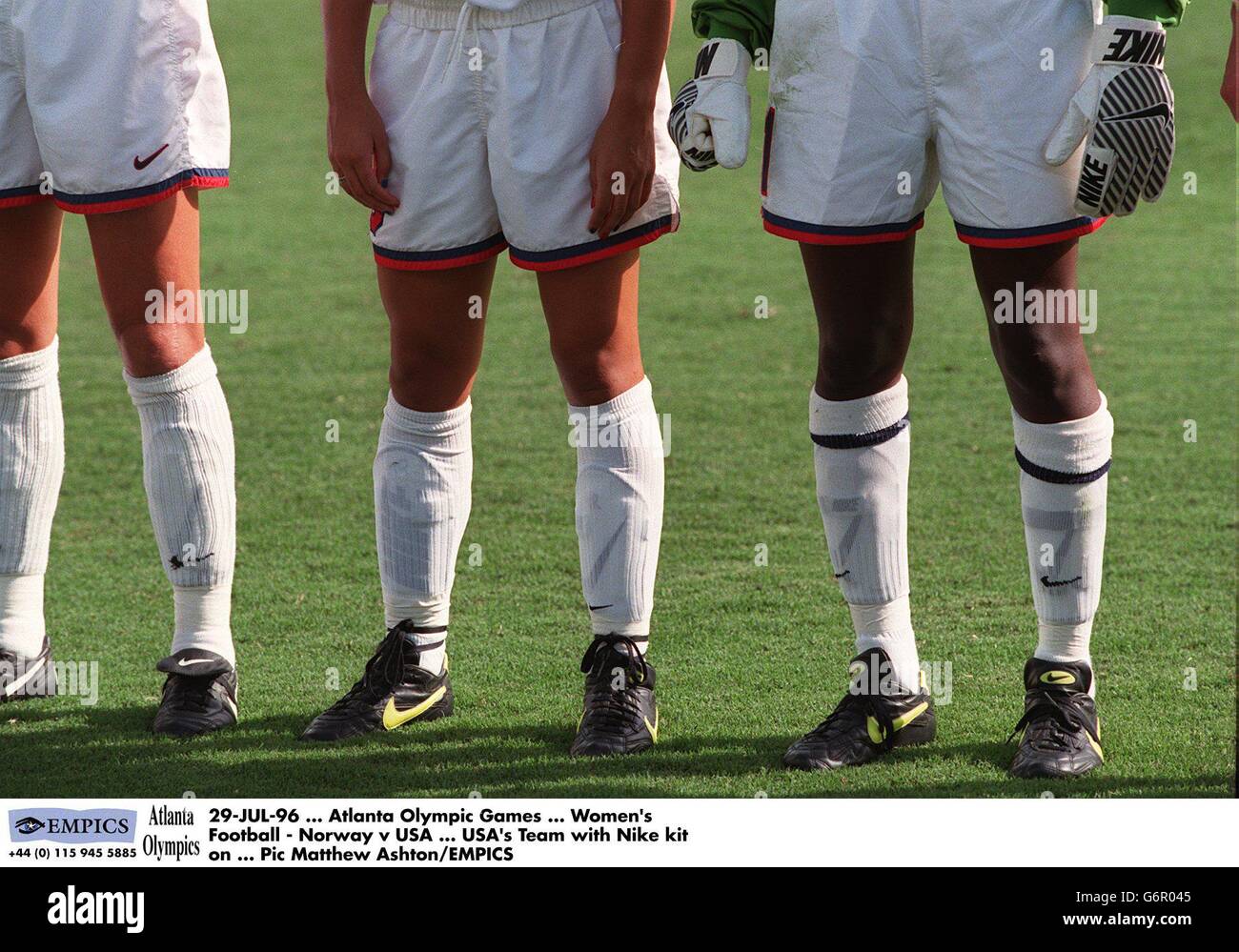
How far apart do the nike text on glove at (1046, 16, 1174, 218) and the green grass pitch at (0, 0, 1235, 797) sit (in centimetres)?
99

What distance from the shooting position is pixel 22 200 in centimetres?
301

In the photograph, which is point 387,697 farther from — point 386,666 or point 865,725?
point 865,725

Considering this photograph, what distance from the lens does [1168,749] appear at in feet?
9.51

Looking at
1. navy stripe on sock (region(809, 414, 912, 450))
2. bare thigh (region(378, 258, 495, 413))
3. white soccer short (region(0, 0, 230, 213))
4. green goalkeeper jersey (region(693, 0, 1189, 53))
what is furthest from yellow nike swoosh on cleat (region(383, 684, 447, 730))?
green goalkeeper jersey (region(693, 0, 1189, 53))

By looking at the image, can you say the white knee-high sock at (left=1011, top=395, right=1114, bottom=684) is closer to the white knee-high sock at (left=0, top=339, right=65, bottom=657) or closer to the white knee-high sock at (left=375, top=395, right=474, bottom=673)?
the white knee-high sock at (left=375, top=395, right=474, bottom=673)

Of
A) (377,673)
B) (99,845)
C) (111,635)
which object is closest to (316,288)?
(111,635)

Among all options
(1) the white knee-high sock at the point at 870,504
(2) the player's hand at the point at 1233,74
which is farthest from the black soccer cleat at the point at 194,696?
(2) the player's hand at the point at 1233,74

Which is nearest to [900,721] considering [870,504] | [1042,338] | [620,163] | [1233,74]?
[870,504]

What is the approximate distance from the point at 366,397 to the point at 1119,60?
12.9 ft

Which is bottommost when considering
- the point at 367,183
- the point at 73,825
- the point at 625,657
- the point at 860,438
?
the point at 73,825

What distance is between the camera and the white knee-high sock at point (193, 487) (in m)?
3.01

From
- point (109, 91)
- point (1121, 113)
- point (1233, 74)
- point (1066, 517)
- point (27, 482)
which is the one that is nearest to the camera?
point (1121, 113)

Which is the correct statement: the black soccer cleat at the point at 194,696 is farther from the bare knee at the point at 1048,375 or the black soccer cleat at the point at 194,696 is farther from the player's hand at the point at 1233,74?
the player's hand at the point at 1233,74

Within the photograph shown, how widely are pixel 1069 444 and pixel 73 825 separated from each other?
65.7 inches
